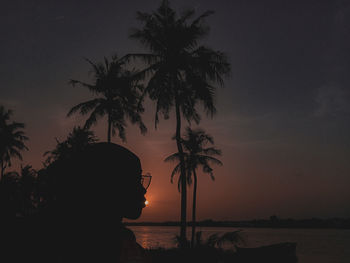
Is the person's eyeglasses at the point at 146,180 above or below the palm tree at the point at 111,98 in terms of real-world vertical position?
below

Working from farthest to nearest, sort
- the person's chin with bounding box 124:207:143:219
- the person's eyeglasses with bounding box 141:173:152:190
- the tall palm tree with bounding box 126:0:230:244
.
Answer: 1. the tall palm tree with bounding box 126:0:230:244
2. the person's eyeglasses with bounding box 141:173:152:190
3. the person's chin with bounding box 124:207:143:219

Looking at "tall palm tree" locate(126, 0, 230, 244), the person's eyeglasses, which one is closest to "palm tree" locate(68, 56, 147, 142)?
"tall palm tree" locate(126, 0, 230, 244)

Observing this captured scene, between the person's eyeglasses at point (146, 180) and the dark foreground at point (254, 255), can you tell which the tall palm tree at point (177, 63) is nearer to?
the dark foreground at point (254, 255)

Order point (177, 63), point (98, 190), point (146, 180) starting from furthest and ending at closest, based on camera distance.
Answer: point (177, 63), point (146, 180), point (98, 190)

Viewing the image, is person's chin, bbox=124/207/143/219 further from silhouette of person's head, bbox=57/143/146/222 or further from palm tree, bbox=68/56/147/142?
palm tree, bbox=68/56/147/142

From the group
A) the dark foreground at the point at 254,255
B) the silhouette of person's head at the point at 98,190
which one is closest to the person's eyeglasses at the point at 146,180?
the silhouette of person's head at the point at 98,190

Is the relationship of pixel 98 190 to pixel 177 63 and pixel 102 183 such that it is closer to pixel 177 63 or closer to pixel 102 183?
pixel 102 183

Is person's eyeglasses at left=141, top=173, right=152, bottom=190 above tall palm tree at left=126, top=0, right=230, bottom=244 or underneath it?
underneath

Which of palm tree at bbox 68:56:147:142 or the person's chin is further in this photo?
palm tree at bbox 68:56:147:142

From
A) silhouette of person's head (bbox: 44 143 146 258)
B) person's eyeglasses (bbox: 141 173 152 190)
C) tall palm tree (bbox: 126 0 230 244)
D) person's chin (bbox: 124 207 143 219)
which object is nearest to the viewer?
silhouette of person's head (bbox: 44 143 146 258)

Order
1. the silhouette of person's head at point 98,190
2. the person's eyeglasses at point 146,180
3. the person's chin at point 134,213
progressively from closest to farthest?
the silhouette of person's head at point 98,190, the person's chin at point 134,213, the person's eyeglasses at point 146,180

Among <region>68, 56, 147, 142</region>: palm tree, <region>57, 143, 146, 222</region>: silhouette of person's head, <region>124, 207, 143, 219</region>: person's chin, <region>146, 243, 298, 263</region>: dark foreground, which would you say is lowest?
<region>146, 243, 298, 263</region>: dark foreground

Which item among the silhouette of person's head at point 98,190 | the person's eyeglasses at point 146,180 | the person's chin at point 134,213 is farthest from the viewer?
the person's eyeglasses at point 146,180

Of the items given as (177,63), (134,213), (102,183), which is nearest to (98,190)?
(102,183)
